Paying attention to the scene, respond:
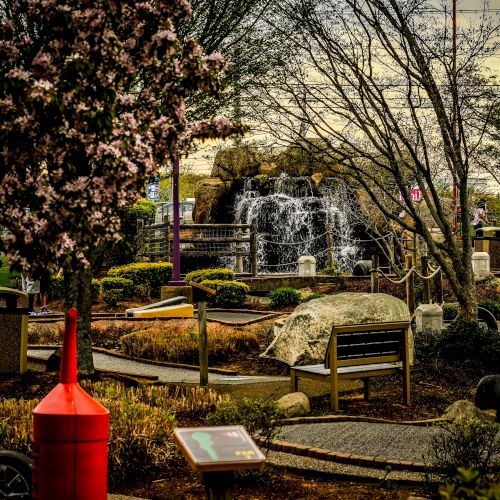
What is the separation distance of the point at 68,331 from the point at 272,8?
9.55m

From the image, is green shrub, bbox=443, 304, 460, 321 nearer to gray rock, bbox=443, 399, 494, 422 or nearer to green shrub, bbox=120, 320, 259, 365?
green shrub, bbox=120, 320, 259, 365

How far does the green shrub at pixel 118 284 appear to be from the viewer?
23266 millimetres

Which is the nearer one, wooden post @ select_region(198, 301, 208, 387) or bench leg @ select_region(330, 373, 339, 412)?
bench leg @ select_region(330, 373, 339, 412)

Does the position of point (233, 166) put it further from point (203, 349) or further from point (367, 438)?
point (367, 438)

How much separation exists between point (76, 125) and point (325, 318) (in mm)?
7378

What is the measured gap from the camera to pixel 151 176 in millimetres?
5621

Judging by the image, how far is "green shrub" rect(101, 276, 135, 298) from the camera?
2327 cm

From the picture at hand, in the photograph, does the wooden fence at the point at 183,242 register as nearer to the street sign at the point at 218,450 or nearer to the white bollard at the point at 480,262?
the white bollard at the point at 480,262

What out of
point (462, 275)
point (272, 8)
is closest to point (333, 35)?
point (272, 8)

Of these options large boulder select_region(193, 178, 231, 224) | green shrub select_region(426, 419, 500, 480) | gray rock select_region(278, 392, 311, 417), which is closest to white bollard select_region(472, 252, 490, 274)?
large boulder select_region(193, 178, 231, 224)

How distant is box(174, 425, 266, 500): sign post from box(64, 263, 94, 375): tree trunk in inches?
288

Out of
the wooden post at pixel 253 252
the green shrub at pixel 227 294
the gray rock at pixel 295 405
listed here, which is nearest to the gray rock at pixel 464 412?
the gray rock at pixel 295 405

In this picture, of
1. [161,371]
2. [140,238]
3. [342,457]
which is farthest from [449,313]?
[342,457]

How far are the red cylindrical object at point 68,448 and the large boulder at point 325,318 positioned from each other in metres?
7.85
